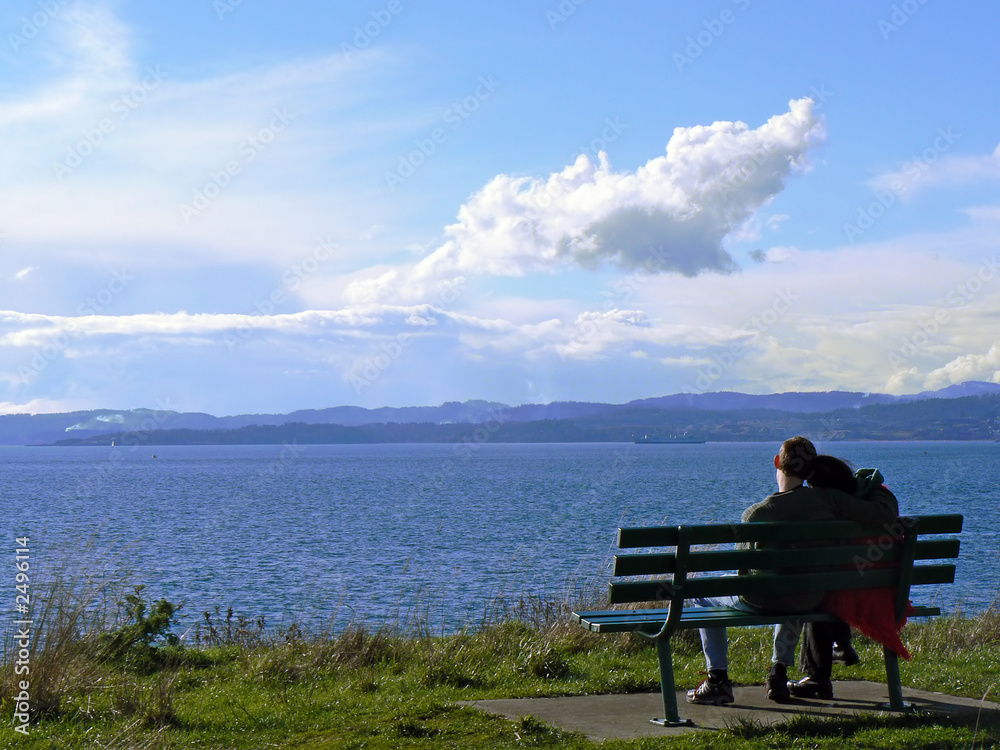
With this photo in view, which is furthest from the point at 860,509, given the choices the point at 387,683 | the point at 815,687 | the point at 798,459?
the point at 387,683

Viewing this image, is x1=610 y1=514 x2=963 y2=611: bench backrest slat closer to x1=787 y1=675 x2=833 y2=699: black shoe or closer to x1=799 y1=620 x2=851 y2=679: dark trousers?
x1=799 y1=620 x2=851 y2=679: dark trousers

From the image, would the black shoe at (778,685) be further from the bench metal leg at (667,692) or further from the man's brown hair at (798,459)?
the man's brown hair at (798,459)

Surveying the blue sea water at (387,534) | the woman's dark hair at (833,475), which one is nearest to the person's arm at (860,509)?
the woman's dark hair at (833,475)

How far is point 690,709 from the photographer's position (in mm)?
5789

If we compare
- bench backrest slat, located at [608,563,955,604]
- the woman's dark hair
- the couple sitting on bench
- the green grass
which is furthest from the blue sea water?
the woman's dark hair

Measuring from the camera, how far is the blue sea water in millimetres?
18781

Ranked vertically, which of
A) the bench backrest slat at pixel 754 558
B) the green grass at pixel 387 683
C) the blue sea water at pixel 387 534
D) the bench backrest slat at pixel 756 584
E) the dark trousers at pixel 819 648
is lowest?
the blue sea water at pixel 387 534

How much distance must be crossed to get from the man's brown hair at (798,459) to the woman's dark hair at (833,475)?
0.11 ft

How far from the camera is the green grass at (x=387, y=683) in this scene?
202 inches

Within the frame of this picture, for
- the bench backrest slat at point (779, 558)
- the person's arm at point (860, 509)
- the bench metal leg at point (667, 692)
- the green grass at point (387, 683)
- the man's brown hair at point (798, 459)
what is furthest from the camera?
the man's brown hair at point (798, 459)

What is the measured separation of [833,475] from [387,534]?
32563 mm

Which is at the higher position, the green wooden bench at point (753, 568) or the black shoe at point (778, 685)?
the green wooden bench at point (753, 568)

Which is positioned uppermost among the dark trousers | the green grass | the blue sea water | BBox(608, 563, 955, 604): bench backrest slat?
BBox(608, 563, 955, 604): bench backrest slat

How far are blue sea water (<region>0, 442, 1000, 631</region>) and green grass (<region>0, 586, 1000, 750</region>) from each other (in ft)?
2.99
